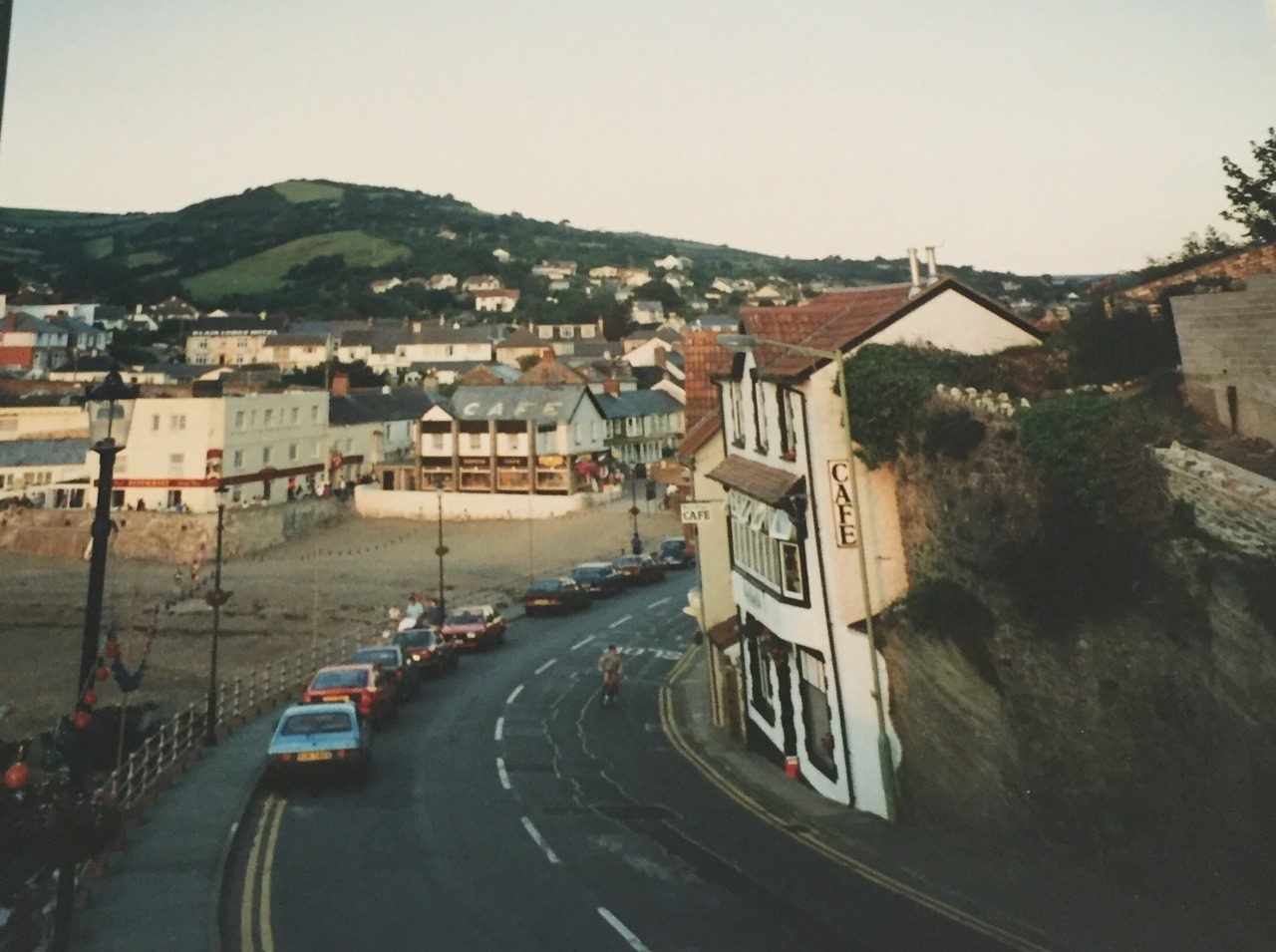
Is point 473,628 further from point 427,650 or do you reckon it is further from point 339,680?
point 339,680

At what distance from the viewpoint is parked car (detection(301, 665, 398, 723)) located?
22.9m

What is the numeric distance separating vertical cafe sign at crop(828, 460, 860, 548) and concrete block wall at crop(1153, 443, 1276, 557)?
6.26 meters

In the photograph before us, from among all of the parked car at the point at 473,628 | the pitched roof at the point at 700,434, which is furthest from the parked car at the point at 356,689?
the pitched roof at the point at 700,434

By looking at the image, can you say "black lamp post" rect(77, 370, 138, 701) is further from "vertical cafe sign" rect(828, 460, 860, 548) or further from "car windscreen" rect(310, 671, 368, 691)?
"car windscreen" rect(310, 671, 368, 691)

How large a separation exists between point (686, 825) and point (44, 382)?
91824mm

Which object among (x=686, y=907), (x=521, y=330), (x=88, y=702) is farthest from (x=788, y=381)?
(x=521, y=330)

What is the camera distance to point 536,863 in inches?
558

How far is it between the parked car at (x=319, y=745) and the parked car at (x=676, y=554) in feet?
118

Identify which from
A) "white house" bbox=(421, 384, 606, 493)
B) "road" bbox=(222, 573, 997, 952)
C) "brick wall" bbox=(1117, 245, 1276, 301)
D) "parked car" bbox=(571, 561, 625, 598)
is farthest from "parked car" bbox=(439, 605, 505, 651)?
"white house" bbox=(421, 384, 606, 493)

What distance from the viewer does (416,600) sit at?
138ft

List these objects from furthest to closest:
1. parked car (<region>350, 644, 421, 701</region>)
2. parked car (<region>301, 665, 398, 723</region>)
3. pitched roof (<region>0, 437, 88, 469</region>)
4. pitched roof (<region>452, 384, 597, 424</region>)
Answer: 1. pitched roof (<region>452, 384, 597, 424</region>)
2. pitched roof (<region>0, 437, 88, 469</region>)
3. parked car (<region>350, 644, 421, 701</region>)
4. parked car (<region>301, 665, 398, 723</region>)

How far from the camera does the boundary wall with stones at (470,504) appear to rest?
224ft

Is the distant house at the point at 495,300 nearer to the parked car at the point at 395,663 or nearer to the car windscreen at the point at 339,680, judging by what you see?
the parked car at the point at 395,663

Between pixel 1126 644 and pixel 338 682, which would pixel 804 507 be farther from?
pixel 338 682
